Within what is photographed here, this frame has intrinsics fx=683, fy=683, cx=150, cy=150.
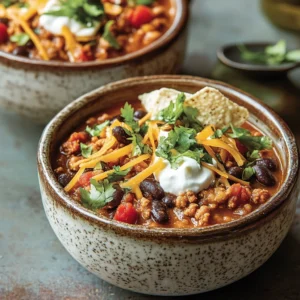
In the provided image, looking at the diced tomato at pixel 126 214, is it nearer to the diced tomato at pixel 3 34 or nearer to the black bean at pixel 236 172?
the black bean at pixel 236 172

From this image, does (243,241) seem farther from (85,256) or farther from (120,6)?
(120,6)

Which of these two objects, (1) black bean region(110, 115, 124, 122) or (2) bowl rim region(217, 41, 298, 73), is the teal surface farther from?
(1) black bean region(110, 115, 124, 122)

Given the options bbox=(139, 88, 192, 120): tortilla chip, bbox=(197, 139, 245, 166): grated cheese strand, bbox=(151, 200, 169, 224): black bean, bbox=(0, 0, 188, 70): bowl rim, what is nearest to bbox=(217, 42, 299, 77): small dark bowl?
bbox=(0, 0, 188, 70): bowl rim

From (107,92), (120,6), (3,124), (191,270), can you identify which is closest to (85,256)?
(191,270)

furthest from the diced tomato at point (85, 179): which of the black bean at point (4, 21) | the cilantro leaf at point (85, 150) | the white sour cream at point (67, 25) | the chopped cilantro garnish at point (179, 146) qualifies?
the black bean at point (4, 21)

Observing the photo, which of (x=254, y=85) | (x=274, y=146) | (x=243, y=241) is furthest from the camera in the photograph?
(x=254, y=85)
